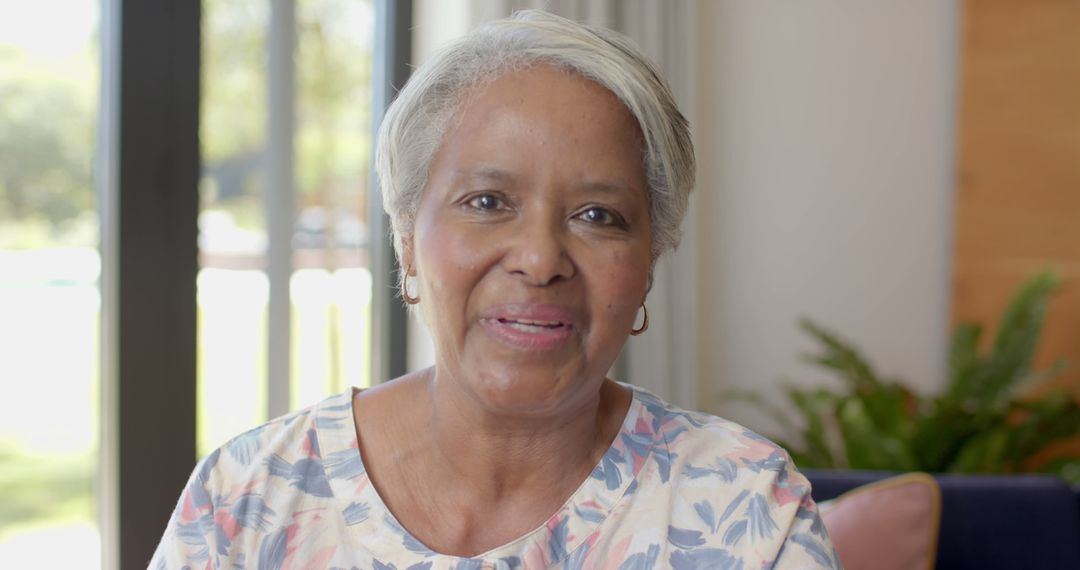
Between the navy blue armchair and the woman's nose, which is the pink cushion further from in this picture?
the woman's nose

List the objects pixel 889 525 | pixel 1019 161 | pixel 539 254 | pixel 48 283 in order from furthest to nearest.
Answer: pixel 1019 161 → pixel 48 283 → pixel 889 525 → pixel 539 254

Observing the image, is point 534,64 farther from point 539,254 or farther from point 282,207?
point 282,207

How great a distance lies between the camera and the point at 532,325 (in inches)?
50.6

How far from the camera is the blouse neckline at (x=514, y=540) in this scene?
1.35 meters

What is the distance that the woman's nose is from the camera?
4.13 ft

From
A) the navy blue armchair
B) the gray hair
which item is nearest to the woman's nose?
the gray hair

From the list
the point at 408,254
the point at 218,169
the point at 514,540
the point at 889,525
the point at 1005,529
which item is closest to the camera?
the point at 514,540

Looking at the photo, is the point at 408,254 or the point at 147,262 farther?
the point at 147,262

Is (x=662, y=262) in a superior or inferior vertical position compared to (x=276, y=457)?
superior

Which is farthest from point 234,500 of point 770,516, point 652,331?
point 652,331

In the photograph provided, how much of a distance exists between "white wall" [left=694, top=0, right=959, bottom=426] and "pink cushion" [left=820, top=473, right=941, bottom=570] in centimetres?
258

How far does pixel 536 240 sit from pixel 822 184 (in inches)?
133

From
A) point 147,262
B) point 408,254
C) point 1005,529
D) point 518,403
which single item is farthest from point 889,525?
point 147,262

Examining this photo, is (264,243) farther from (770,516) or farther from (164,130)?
(770,516)
